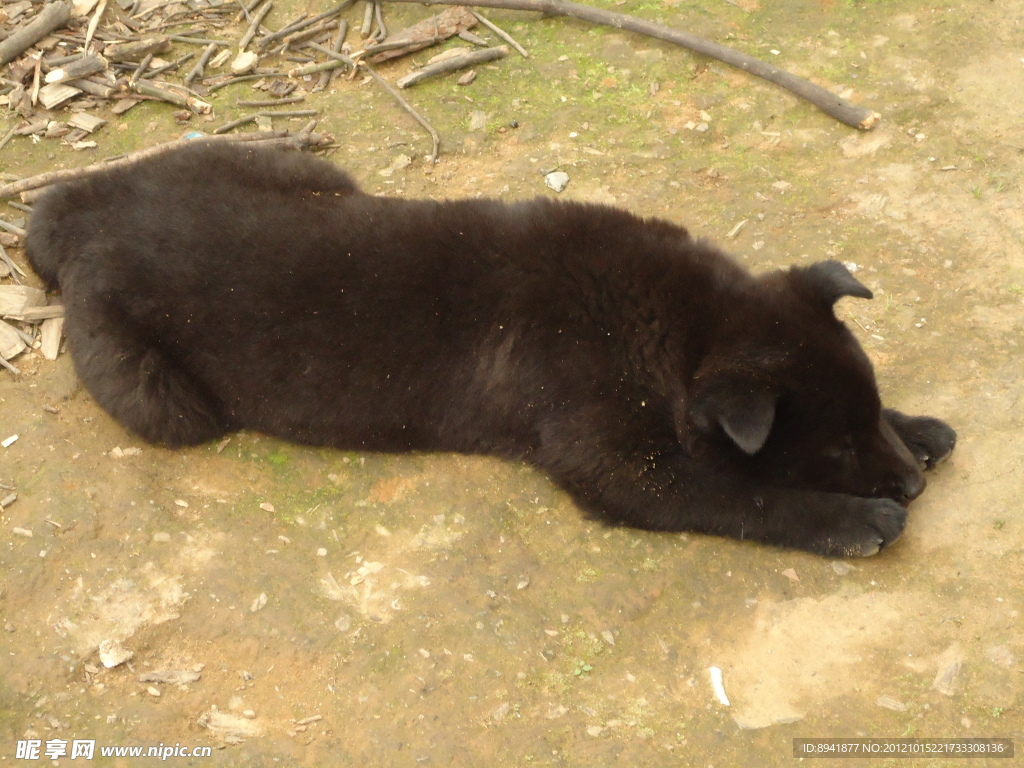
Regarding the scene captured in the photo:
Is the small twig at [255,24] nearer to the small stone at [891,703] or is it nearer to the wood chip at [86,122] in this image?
the wood chip at [86,122]

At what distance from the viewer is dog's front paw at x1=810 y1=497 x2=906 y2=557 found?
4.39 metres

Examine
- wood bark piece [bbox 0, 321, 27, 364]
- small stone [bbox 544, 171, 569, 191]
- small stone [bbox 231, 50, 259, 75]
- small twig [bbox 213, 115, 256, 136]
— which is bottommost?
wood bark piece [bbox 0, 321, 27, 364]

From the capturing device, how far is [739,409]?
13.7ft

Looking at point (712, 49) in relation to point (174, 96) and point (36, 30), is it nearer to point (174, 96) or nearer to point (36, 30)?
point (174, 96)

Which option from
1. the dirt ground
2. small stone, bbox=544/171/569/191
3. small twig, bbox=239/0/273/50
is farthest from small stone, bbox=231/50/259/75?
small stone, bbox=544/171/569/191

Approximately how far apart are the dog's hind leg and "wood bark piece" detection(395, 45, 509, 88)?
3791 millimetres

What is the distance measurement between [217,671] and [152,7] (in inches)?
267

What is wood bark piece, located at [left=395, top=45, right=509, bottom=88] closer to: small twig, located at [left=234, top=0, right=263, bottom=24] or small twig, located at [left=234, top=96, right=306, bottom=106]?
small twig, located at [left=234, top=96, right=306, bottom=106]

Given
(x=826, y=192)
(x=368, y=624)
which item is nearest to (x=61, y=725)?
(x=368, y=624)

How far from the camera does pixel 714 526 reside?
4645 mm

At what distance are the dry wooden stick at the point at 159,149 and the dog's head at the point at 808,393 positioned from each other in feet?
12.3

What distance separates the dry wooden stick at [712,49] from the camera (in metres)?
7.05

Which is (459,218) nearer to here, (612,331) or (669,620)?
(612,331)

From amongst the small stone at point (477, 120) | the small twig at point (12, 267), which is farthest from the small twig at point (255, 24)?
the small twig at point (12, 267)
